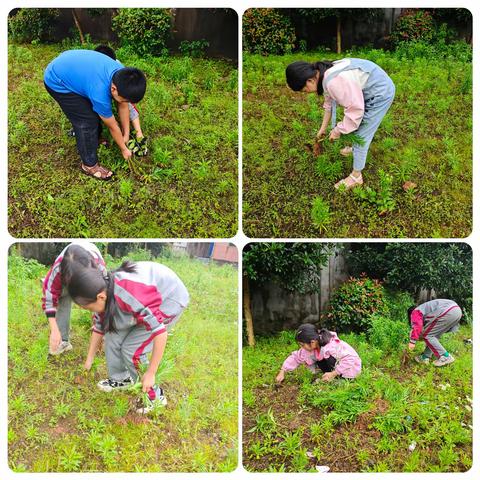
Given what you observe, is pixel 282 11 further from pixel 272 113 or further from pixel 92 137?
pixel 92 137

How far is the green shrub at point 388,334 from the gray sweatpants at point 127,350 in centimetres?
196

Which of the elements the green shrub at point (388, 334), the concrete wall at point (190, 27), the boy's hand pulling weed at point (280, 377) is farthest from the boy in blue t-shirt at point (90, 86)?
the green shrub at point (388, 334)

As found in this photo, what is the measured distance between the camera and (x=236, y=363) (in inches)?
143

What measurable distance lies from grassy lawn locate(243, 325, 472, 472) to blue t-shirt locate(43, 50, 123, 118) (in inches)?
90.8

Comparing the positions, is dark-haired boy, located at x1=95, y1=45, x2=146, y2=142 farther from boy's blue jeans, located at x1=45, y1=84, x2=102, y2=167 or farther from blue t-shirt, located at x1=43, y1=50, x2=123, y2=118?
blue t-shirt, located at x1=43, y1=50, x2=123, y2=118

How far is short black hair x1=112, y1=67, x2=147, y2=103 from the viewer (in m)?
3.13

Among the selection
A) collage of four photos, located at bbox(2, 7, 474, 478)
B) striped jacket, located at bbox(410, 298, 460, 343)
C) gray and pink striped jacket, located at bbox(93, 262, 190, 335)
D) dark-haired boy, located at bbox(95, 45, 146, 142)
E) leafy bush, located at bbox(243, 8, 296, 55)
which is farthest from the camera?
leafy bush, located at bbox(243, 8, 296, 55)

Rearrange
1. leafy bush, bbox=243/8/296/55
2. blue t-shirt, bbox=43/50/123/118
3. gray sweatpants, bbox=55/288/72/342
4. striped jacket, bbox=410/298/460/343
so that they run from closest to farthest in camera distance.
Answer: blue t-shirt, bbox=43/50/123/118
gray sweatpants, bbox=55/288/72/342
striped jacket, bbox=410/298/460/343
leafy bush, bbox=243/8/296/55

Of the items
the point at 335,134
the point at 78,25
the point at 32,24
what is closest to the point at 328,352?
the point at 335,134

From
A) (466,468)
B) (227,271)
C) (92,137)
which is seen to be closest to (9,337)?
(92,137)

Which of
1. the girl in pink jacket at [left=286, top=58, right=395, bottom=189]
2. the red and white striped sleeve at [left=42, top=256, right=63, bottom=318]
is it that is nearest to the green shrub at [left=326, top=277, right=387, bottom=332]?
the girl in pink jacket at [left=286, top=58, right=395, bottom=189]

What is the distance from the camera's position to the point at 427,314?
396cm

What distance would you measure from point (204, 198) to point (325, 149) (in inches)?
43.7

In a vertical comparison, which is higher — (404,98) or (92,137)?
(404,98)
